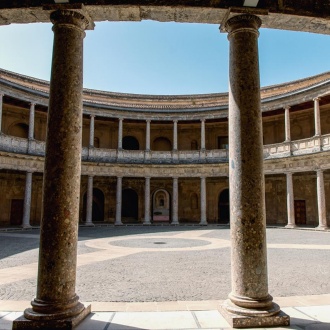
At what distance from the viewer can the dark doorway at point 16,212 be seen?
2497cm

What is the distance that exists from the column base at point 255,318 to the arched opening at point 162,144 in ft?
87.3

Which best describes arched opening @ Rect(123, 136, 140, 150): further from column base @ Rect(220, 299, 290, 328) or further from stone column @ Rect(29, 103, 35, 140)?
column base @ Rect(220, 299, 290, 328)

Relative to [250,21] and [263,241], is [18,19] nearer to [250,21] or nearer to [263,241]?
[250,21]

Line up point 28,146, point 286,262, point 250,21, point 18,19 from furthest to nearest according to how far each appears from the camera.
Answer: point 28,146 < point 286,262 < point 18,19 < point 250,21

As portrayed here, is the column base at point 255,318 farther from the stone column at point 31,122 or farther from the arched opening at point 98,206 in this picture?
the arched opening at point 98,206

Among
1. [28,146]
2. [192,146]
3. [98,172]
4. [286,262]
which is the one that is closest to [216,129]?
[192,146]

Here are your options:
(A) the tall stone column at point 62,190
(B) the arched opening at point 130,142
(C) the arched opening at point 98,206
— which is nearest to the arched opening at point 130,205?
(C) the arched opening at point 98,206

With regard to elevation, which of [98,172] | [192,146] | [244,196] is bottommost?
[244,196]

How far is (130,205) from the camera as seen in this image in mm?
30281

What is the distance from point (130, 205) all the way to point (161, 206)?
4.57m

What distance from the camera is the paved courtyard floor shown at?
454 cm

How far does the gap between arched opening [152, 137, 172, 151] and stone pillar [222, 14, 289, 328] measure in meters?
25.5

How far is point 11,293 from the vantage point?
612 cm

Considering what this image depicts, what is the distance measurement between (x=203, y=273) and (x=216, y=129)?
23.1m
